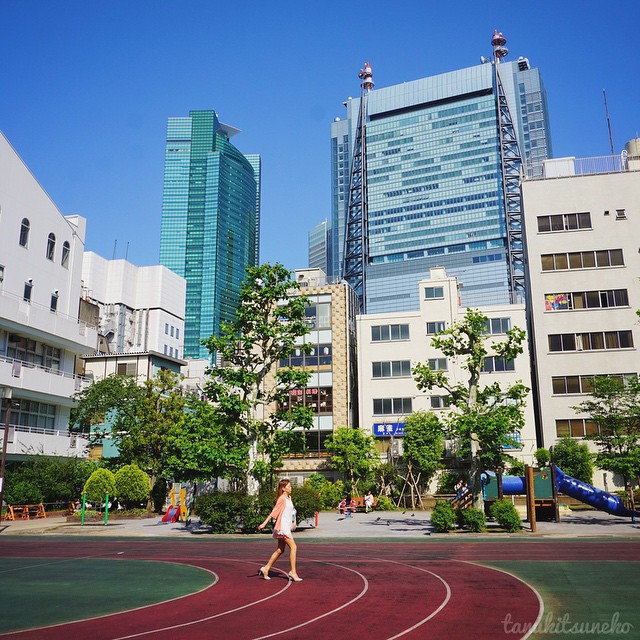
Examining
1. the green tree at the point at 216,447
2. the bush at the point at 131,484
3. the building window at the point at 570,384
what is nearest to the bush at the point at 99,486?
the bush at the point at 131,484

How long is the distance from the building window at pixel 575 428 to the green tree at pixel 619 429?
7.69m

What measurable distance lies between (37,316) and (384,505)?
1103 inches

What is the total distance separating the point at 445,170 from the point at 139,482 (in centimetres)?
17363

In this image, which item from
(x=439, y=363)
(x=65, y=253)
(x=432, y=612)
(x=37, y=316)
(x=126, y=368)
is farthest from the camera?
(x=126, y=368)

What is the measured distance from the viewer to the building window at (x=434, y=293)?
5503 cm

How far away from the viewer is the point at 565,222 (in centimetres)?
5331

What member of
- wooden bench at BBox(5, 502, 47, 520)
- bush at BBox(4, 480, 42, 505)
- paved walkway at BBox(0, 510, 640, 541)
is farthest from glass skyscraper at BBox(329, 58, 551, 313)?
wooden bench at BBox(5, 502, 47, 520)

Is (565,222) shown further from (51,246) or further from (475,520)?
(51,246)

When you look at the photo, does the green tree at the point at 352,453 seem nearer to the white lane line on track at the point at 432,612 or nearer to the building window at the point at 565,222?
the building window at the point at 565,222

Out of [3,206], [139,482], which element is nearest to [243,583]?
[139,482]

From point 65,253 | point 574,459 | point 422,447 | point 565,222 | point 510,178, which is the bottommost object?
point 574,459

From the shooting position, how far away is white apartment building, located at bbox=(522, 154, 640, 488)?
1978 inches

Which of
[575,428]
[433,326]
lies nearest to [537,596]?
[575,428]

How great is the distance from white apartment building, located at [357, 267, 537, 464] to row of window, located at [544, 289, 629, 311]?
247cm
